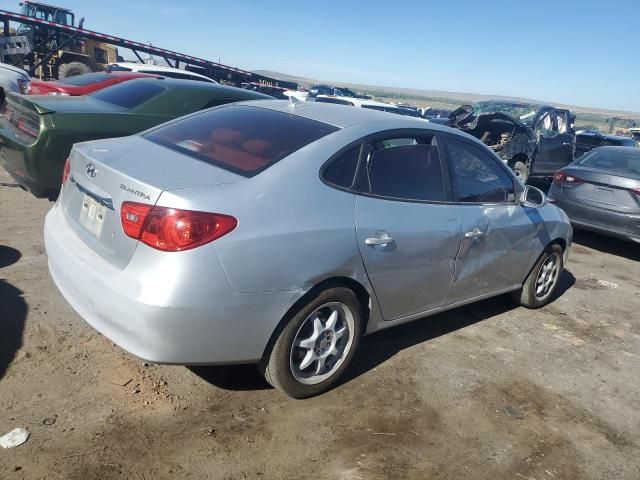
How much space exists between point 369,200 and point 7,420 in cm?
215

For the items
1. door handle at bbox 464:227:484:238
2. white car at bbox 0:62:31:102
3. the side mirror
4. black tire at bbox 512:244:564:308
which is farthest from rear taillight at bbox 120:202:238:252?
white car at bbox 0:62:31:102


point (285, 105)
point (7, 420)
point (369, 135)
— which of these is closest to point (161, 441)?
point (7, 420)

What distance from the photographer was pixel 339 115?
3473 millimetres

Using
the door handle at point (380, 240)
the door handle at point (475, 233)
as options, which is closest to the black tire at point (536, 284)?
the door handle at point (475, 233)

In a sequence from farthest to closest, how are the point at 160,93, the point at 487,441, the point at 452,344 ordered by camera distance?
1. the point at 160,93
2. the point at 452,344
3. the point at 487,441

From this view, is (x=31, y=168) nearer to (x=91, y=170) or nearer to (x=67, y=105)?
(x=67, y=105)

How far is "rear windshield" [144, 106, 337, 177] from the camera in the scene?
2949 mm

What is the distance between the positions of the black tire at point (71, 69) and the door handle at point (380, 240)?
754 inches

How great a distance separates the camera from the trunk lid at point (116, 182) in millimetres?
2576

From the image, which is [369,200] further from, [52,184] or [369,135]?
[52,184]

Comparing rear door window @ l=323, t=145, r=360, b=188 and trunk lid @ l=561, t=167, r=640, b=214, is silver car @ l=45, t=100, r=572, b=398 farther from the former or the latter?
trunk lid @ l=561, t=167, r=640, b=214

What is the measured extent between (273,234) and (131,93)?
169 inches

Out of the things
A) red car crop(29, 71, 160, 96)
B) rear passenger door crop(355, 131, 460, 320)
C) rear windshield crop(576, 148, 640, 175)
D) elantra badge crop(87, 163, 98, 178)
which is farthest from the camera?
rear windshield crop(576, 148, 640, 175)

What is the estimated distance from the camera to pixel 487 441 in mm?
2957
